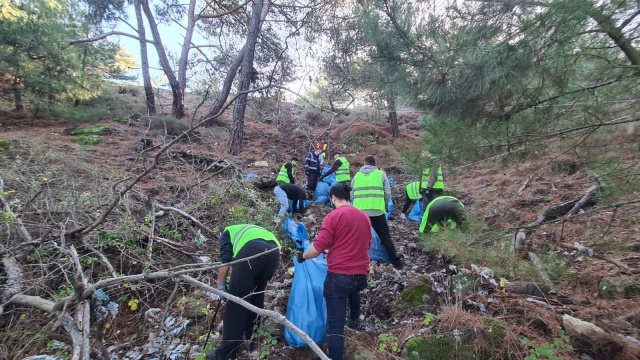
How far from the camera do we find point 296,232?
15.8 feet

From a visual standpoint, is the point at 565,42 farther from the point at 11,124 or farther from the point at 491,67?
the point at 11,124

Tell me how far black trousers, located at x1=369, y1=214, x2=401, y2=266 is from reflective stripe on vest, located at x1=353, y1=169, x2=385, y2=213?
0.14m

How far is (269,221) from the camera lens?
5.28 meters

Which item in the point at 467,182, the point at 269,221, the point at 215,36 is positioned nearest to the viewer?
the point at 269,221

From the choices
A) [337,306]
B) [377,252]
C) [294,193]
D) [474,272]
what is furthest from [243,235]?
[294,193]

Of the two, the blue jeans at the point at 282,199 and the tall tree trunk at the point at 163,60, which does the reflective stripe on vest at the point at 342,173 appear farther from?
the tall tree trunk at the point at 163,60

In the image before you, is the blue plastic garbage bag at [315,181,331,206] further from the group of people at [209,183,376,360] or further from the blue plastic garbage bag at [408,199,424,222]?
the group of people at [209,183,376,360]

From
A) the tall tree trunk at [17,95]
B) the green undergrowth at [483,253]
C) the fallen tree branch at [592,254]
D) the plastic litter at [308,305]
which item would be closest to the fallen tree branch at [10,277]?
the plastic litter at [308,305]

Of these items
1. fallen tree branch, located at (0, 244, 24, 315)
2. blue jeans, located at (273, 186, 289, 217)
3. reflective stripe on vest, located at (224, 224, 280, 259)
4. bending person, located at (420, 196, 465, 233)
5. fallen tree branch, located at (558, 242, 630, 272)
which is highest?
bending person, located at (420, 196, 465, 233)

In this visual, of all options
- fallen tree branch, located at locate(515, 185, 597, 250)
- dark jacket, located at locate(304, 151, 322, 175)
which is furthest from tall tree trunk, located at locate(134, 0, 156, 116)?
fallen tree branch, located at locate(515, 185, 597, 250)

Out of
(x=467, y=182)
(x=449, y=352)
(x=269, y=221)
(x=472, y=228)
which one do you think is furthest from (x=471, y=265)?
(x=467, y=182)

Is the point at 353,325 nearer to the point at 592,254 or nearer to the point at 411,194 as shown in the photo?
the point at 592,254

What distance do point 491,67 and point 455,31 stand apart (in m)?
0.51

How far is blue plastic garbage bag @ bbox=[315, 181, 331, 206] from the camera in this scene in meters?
7.57
